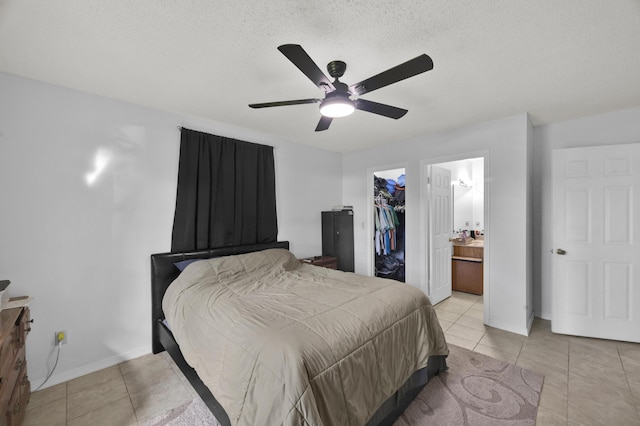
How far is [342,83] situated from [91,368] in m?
3.21

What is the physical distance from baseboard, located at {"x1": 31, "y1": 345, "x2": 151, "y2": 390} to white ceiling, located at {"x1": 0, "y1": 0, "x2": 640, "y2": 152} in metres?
2.46

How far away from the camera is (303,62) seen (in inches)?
56.0

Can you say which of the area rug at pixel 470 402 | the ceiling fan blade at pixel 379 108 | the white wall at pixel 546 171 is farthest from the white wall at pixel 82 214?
the white wall at pixel 546 171

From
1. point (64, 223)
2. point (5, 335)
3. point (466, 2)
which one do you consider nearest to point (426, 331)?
point (466, 2)

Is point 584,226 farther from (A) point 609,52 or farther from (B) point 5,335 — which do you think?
(B) point 5,335

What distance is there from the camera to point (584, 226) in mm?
2881

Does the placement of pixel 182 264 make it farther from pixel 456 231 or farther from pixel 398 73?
pixel 456 231

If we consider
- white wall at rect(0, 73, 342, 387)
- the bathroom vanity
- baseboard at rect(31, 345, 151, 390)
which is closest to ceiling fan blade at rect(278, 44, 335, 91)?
white wall at rect(0, 73, 342, 387)

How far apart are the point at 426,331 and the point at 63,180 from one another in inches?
129

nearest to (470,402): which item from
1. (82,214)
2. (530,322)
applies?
(530,322)

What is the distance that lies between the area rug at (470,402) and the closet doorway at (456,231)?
4.03ft

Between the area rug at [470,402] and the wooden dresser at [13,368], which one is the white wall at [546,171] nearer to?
the area rug at [470,402]

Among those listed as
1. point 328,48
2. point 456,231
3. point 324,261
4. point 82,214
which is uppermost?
point 328,48

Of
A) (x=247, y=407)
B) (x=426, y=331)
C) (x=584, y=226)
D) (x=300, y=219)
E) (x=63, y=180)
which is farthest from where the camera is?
(x=300, y=219)
